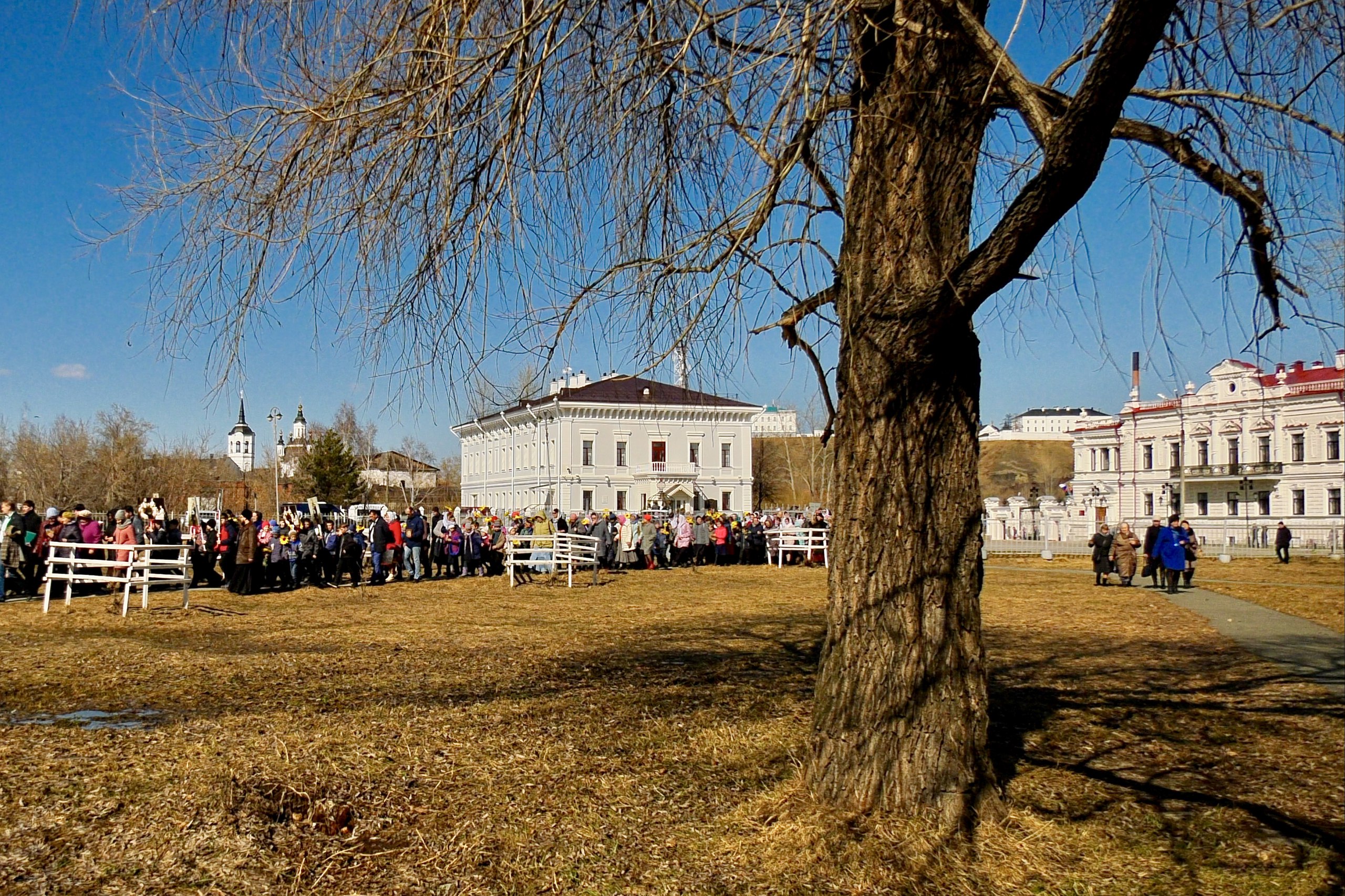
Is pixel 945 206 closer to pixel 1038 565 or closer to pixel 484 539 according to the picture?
pixel 484 539

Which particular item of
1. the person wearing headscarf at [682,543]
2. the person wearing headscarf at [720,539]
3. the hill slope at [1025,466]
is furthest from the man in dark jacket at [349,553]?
the hill slope at [1025,466]

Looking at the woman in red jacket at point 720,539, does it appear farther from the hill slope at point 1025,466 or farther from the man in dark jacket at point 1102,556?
the hill slope at point 1025,466

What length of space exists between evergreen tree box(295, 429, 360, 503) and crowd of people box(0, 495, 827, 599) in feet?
168

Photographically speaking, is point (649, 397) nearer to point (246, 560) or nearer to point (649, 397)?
point (649, 397)

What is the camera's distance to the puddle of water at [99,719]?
21.3 feet

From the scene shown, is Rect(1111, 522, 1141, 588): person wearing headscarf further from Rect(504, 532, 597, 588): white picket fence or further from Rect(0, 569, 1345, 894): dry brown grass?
Rect(0, 569, 1345, 894): dry brown grass

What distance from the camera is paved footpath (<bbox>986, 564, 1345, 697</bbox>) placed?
1025 cm

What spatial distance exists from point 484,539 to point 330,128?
19006 mm

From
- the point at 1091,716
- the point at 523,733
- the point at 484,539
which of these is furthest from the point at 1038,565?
the point at 523,733

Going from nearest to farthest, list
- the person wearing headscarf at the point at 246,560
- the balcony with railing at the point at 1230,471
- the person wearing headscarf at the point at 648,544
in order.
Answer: the person wearing headscarf at the point at 246,560
the person wearing headscarf at the point at 648,544
the balcony with railing at the point at 1230,471

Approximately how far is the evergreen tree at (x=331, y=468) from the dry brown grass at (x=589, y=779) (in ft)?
226

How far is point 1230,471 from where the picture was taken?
71.1m

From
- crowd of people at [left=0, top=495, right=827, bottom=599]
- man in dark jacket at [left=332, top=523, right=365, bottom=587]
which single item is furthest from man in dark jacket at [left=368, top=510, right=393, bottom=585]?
man in dark jacket at [left=332, top=523, right=365, bottom=587]

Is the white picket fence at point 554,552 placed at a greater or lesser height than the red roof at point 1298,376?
lesser
